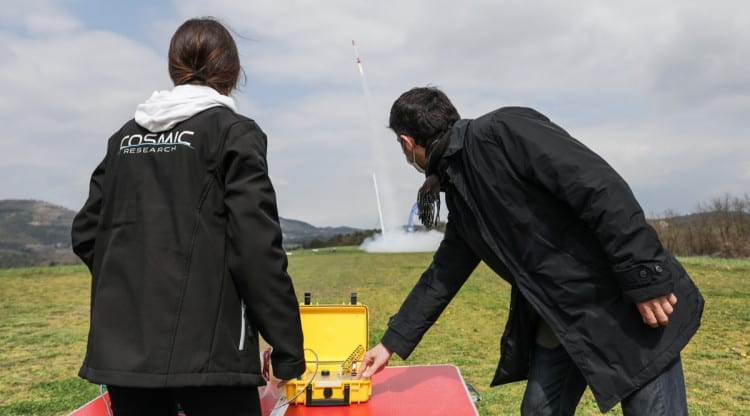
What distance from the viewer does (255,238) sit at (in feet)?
5.58

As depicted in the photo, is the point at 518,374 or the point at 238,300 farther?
the point at 518,374

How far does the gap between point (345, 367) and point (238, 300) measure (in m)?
1.51

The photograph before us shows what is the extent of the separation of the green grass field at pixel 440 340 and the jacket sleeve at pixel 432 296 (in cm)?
214

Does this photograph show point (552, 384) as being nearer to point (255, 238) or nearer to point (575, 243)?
point (575, 243)

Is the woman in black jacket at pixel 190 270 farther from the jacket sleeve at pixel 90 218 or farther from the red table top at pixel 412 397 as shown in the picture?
the red table top at pixel 412 397

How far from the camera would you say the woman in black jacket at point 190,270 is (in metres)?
1.70

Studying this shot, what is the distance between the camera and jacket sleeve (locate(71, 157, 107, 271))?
2023 mm

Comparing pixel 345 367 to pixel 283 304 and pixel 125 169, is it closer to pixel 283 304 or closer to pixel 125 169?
pixel 283 304

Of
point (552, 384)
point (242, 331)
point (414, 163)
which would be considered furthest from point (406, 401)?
point (242, 331)

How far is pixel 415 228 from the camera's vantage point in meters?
48.2

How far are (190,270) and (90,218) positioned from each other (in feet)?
1.80

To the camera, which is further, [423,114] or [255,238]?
[423,114]

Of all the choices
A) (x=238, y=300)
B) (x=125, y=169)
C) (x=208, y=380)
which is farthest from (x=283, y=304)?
(x=125, y=169)

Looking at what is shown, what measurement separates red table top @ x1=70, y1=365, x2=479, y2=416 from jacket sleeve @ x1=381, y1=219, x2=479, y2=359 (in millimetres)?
331
